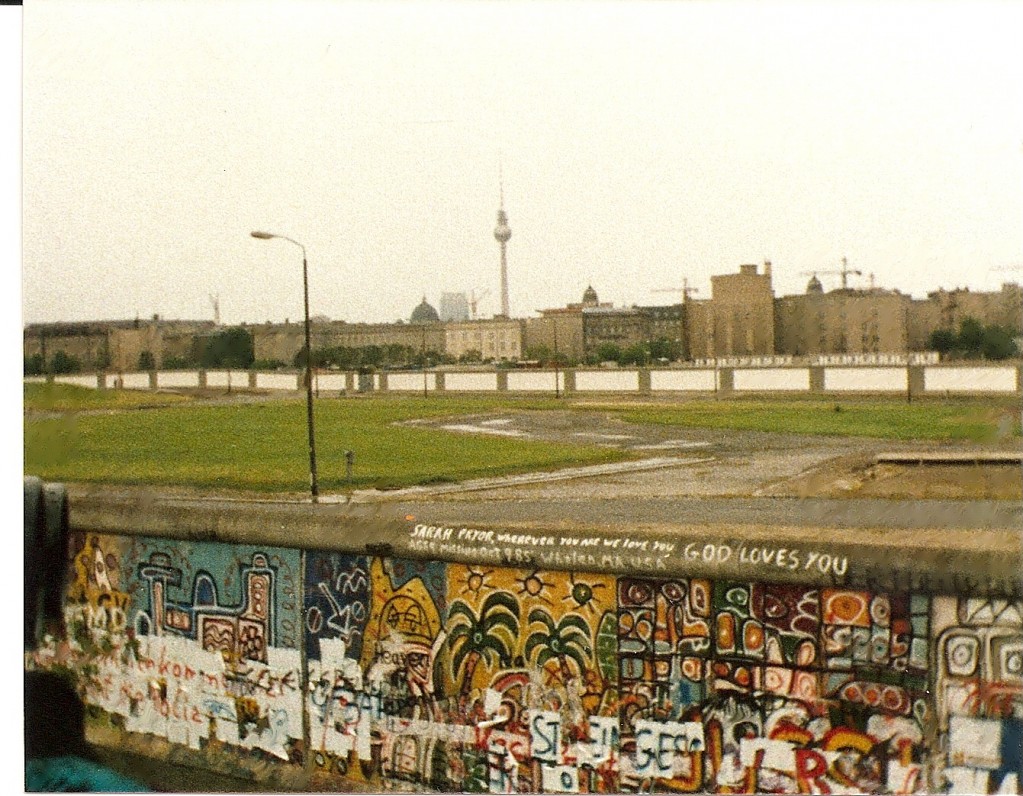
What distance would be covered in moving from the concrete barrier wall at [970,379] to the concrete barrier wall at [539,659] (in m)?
1.95

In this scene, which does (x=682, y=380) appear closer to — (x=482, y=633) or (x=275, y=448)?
(x=482, y=633)

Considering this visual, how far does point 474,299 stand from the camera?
11164mm

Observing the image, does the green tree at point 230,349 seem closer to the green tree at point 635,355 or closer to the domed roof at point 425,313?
the domed roof at point 425,313

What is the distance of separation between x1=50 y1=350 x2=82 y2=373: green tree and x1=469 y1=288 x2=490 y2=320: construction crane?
4.11 meters

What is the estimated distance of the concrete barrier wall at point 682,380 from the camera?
35.9 ft

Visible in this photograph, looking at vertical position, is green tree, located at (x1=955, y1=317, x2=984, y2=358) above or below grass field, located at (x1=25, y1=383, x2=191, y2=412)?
above

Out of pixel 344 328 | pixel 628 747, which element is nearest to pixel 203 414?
pixel 344 328

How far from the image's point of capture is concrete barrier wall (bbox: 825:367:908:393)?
10234 mm

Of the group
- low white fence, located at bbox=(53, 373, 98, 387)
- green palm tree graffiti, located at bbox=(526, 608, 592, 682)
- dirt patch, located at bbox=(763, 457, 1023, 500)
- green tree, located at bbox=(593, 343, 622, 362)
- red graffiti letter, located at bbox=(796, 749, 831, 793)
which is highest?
green tree, located at bbox=(593, 343, 622, 362)

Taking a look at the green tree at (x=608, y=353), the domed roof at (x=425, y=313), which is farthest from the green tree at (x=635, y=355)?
the domed roof at (x=425, y=313)

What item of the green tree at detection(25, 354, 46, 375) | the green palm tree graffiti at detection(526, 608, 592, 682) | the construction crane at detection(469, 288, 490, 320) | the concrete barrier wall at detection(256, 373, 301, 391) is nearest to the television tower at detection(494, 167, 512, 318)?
the construction crane at detection(469, 288, 490, 320)

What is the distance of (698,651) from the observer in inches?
330

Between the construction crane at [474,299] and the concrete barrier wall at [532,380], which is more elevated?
the construction crane at [474,299]

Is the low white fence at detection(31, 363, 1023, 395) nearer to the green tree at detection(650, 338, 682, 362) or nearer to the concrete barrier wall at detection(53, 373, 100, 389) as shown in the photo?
the concrete barrier wall at detection(53, 373, 100, 389)
